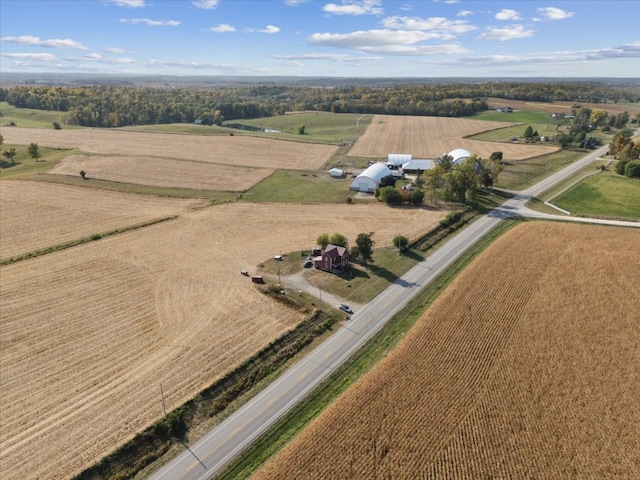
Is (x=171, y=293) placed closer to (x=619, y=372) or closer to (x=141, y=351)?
(x=141, y=351)

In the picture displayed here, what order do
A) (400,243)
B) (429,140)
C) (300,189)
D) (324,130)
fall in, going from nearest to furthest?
1. (400,243)
2. (300,189)
3. (429,140)
4. (324,130)

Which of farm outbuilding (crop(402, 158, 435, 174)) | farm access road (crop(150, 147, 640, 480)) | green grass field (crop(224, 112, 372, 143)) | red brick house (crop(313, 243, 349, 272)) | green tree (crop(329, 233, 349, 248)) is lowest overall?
farm access road (crop(150, 147, 640, 480))

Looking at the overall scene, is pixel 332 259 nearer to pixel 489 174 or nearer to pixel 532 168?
pixel 489 174

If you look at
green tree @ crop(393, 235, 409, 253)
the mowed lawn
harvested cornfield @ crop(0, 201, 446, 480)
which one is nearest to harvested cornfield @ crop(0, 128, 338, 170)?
harvested cornfield @ crop(0, 201, 446, 480)

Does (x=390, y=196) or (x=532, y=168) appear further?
(x=532, y=168)

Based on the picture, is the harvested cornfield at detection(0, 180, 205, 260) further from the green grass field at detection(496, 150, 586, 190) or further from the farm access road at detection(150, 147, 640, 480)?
the green grass field at detection(496, 150, 586, 190)

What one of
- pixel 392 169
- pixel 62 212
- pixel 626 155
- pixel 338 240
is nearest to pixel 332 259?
pixel 338 240
